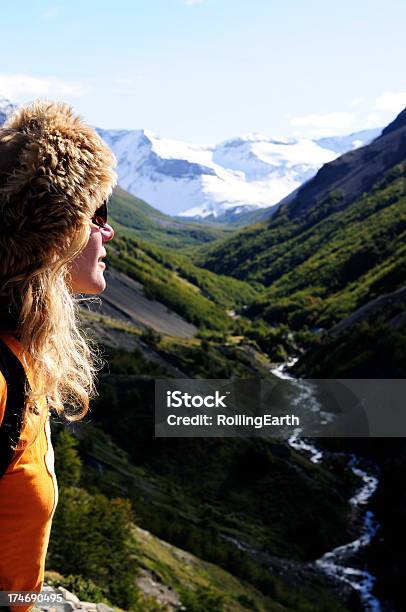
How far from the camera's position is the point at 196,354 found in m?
86.7

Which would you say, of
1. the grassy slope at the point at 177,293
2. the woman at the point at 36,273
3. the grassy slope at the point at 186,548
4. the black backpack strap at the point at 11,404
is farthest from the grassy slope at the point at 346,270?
the black backpack strap at the point at 11,404

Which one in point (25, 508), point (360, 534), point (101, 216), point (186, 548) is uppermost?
point (360, 534)

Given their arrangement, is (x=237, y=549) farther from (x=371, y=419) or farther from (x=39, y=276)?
(x=39, y=276)

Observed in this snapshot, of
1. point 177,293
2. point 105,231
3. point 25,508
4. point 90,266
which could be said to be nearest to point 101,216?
point 105,231

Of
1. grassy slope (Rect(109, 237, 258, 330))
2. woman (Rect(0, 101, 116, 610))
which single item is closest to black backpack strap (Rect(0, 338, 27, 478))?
woman (Rect(0, 101, 116, 610))

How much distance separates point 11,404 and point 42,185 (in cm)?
119

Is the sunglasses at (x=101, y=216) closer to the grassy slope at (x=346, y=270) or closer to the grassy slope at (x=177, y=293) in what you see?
the grassy slope at (x=346, y=270)

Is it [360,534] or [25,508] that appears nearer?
[25,508]

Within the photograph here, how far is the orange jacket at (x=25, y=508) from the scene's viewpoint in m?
3.44

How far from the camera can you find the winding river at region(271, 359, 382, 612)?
3959 cm

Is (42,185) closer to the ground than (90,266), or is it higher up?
higher up

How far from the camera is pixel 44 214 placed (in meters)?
3.44

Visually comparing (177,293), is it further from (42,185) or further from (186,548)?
(42,185)

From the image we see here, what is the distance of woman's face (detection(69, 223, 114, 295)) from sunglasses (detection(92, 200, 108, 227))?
33 mm
